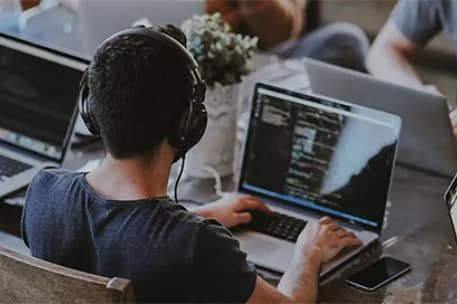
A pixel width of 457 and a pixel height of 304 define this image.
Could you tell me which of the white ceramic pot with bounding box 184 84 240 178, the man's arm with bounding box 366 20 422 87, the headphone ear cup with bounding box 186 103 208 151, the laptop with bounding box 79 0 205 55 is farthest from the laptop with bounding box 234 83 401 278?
the man's arm with bounding box 366 20 422 87

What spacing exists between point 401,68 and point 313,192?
0.94 meters

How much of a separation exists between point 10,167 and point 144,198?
2.45 feet

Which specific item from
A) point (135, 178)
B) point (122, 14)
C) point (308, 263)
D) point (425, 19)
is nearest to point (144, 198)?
point (135, 178)

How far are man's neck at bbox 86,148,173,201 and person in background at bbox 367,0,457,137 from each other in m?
1.36

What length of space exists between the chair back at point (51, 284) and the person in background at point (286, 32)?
1949 millimetres

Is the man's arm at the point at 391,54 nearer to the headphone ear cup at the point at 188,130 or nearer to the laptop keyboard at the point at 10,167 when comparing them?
the laptop keyboard at the point at 10,167

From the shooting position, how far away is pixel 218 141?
89.0 inches

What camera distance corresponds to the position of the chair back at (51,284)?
1448mm

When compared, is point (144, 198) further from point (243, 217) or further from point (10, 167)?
point (10, 167)

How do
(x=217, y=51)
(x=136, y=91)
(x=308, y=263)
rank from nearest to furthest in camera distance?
(x=136, y=91), (x=308, y=263), (x=217, y=51)

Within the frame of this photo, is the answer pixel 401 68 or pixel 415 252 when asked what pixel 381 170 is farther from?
pixel 401 68

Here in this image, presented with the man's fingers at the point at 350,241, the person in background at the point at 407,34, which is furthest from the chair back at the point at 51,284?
the person in background at the point at 407,34

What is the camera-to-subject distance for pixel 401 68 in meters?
2.93

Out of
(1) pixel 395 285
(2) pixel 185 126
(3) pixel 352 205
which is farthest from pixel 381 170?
(2) pixel 185 126
